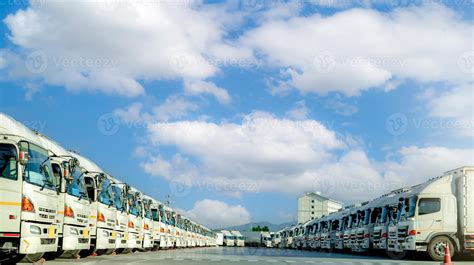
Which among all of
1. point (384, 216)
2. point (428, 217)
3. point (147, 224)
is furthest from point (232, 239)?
point (428, 217)

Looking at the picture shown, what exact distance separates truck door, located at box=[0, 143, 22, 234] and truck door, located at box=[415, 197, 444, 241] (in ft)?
57.7

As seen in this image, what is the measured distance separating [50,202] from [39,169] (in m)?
0.86

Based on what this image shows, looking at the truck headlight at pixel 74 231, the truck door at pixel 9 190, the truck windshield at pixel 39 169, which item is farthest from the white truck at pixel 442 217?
the truck door at pixel 9 190

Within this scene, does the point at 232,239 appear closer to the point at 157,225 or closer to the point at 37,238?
the point at 157,225

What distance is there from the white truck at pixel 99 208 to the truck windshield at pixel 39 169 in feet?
15.9

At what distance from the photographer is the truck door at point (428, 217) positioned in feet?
83.0

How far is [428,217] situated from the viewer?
2558 cm

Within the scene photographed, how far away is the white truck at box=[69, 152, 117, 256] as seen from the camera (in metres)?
20.8

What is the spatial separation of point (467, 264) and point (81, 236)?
13.7 metres

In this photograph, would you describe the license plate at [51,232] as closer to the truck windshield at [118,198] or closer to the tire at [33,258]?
the tire at [33,258]

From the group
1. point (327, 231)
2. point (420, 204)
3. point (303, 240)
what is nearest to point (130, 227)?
point (420, 204)

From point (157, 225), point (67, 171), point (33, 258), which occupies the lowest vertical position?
point (33, 258)

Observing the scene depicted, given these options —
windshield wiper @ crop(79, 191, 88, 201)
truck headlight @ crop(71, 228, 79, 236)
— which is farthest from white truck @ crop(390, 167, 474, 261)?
truck headlight @ crop(71, 228, 79, 236)

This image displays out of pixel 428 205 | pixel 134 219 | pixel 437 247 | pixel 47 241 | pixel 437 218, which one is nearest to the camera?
pixel 47 241
